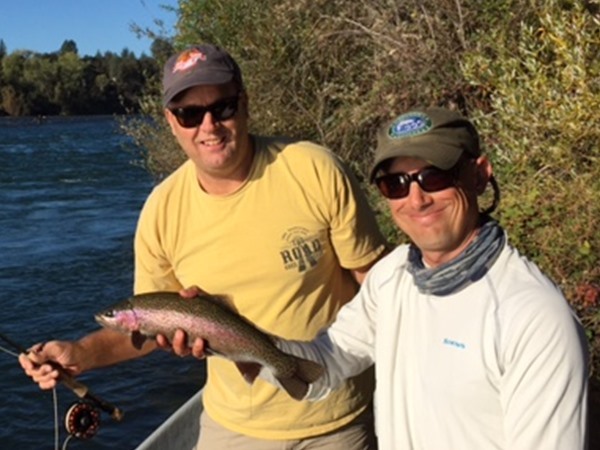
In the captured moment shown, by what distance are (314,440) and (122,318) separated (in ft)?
3.17

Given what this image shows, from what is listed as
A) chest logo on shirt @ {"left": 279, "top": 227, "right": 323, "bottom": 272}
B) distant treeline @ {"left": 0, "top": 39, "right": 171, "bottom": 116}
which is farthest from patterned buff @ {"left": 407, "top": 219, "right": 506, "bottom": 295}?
distant treeline @ {"left": 0, "top": 39, "right": 171, "bottom": 116}

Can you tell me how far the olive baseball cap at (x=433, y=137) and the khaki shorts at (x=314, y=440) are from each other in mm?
1468

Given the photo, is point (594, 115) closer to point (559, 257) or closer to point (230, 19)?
point (559, 257)

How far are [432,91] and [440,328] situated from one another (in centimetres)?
724

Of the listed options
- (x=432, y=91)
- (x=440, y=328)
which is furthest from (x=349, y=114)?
(x=440, y=328)

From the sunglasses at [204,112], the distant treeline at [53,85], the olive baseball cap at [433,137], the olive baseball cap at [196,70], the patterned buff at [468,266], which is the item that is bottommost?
the patterned buff at [468,266]

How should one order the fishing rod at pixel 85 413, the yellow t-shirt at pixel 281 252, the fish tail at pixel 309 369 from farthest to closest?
the fishing rod at pixel 85 413
the yellow t-shirt at pixel 281 252
the fish tail at pixel 309 369

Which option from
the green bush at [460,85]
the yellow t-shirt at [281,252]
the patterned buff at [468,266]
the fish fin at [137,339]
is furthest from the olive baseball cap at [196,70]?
the green bush at [460,85]

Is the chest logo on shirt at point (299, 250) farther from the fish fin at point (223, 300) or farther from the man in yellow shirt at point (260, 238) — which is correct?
the fish fin at point (223, 300)

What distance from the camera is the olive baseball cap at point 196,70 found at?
10.2 ft

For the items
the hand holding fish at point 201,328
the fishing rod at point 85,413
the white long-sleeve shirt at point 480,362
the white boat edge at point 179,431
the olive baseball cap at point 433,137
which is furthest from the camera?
the white boat edge at point 179,431

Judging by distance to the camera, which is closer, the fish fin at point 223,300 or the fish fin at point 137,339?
the fish fin at point 223,300

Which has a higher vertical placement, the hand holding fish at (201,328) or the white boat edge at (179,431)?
the hand holding fish at (201,328)

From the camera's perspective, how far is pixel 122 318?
3.33 m
